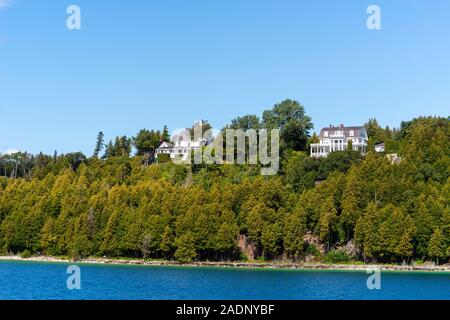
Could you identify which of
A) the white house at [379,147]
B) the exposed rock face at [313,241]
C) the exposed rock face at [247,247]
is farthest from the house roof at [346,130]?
the exposed rock face at [247,247]

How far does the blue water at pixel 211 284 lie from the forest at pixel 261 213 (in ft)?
23.6

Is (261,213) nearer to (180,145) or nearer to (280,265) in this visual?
(280,265)

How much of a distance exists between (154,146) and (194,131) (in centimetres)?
936

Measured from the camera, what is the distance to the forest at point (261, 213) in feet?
233

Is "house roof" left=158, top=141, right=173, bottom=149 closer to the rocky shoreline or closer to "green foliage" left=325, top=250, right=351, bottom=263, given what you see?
the rocky shoreline

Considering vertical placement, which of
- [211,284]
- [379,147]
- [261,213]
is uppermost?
[379,147]

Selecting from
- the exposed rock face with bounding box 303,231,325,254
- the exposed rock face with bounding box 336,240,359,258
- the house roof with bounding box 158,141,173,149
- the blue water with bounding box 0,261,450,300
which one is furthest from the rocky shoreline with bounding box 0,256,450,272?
the house roof with bounding box 158,141,173,149

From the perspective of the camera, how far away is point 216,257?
247 ft

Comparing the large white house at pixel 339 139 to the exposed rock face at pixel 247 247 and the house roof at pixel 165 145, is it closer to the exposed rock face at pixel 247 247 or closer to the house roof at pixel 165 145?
the house roof at pixel 165 145

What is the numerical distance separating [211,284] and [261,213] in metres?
26.0

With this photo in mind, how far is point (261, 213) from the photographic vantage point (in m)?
74.4

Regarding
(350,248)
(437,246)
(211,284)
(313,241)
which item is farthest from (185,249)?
(437,246)
